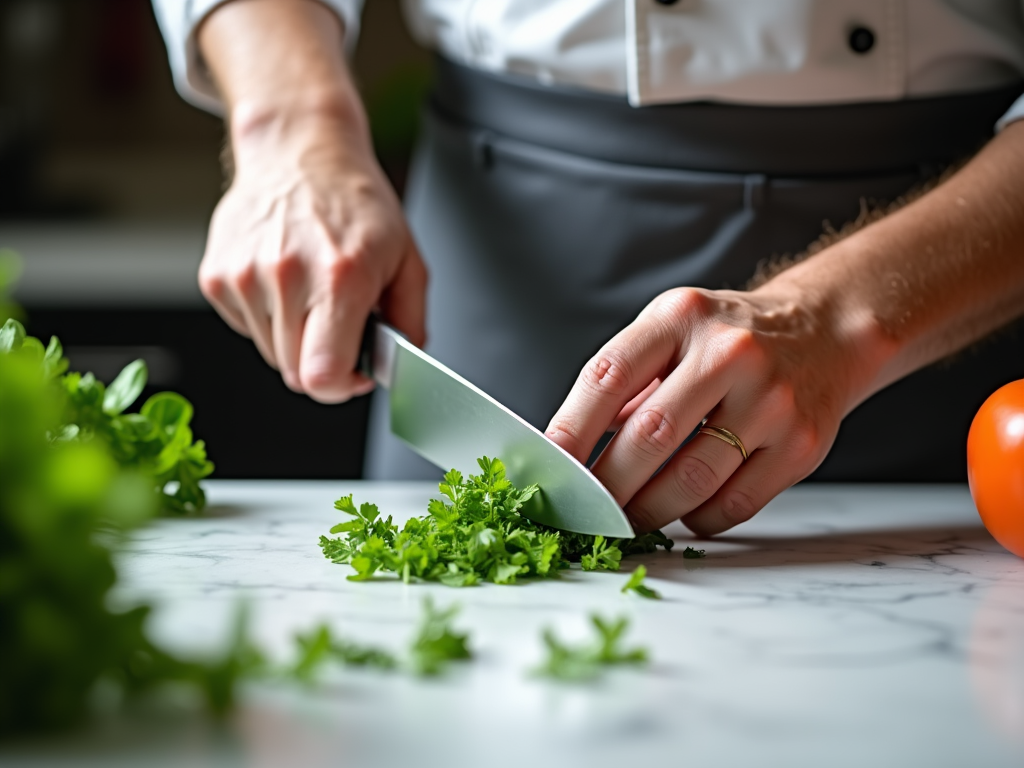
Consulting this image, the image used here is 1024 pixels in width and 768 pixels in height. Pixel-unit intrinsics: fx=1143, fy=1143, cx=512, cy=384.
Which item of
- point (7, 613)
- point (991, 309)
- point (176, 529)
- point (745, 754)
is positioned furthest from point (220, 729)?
point (991, 309)

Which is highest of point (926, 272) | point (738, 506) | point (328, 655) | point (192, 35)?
point (192, 35)

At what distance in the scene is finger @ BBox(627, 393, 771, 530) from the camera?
85cm

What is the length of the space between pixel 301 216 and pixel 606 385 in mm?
448

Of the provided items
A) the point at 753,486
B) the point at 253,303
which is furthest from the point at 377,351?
the point at 753,486

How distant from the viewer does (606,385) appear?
2.69 ft

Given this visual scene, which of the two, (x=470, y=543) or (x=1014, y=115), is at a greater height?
(x=1014, y=115)

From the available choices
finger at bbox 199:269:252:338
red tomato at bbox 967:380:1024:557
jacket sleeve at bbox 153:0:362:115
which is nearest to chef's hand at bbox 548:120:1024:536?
red tomato at bbox 967:380:1024:557

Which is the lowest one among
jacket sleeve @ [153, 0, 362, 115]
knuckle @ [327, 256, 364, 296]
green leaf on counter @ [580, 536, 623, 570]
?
green leaf on counter @ [580, 536, 623, 570]

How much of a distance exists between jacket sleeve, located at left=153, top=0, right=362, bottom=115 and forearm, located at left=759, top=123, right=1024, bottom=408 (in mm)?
696

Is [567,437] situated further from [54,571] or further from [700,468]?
[54,571]

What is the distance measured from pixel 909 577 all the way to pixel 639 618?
23 centimetres

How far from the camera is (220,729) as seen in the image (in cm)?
51

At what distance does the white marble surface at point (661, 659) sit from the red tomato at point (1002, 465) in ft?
0.11

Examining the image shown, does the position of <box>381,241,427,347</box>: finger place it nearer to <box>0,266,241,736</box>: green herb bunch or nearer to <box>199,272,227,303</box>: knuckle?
<box>199,272,227,303</box>: knuckle
